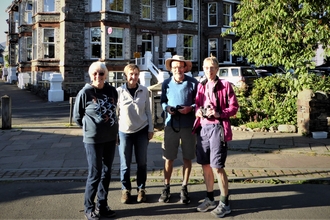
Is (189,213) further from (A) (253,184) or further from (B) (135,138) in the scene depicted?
(A) (253,184)

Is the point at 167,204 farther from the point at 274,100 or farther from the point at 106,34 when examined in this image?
the point at 106,34

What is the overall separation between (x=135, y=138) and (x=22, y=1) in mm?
32039

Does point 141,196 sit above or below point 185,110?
below

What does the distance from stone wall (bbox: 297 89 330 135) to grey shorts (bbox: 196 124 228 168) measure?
5.93 metres

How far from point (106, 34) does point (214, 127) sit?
2236 cm

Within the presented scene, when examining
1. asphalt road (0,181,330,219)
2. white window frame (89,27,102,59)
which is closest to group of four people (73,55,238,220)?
asphalt road (0,181,330,219)

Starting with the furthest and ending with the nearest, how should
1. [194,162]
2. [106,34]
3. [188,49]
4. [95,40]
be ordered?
1. [188,49]
2. [95,40]
3. [106,34]
4. [194,162]

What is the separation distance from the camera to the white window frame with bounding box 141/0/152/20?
28.9 m

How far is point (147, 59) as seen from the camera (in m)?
26.6

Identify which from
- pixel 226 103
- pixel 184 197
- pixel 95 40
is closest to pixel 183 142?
pixel 184 197

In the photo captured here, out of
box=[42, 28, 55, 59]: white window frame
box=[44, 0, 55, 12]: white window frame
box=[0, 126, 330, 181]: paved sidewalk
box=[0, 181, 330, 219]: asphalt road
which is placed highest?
box=[44, 0, 55, 12]: white window frame

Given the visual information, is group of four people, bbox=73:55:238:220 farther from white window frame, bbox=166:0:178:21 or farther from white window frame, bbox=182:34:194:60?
white window frame, bbox=182:34:194:60

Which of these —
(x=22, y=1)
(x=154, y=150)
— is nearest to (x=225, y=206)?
(x=154, y=150)

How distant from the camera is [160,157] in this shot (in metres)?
7.86
